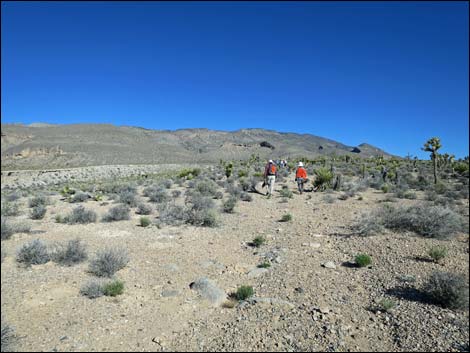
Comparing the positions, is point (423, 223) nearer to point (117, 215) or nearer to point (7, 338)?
point (7, 338)

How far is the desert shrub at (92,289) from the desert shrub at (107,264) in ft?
1.91

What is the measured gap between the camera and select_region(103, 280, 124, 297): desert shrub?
5.73 metres

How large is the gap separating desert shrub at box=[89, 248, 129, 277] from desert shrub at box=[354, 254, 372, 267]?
530 centimetres

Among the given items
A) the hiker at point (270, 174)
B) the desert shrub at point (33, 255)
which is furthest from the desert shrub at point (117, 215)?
the hiker at point (270, 174)

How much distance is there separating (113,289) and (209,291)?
1.77m

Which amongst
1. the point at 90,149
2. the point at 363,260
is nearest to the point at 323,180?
the point at 363,260

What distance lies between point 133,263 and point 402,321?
18.6ft

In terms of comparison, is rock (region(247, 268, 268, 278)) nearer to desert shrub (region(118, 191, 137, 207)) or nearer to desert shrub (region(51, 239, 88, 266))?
desert shrub (region(51, 239, 88, 266))

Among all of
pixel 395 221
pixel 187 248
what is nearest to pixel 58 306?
pixel 187 248

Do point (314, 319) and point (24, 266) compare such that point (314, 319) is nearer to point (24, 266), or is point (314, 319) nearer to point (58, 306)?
point (58, 306)

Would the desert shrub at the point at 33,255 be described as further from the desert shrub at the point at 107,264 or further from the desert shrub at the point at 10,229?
the desert shrub at the point at 10,229

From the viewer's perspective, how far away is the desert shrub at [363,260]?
7.04 m

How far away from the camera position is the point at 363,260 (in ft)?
23.1

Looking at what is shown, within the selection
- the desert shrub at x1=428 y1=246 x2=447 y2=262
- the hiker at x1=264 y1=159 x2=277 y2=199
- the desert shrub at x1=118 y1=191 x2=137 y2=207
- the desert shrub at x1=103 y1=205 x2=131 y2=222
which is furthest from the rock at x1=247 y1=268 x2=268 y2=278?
the hiker at x1=264 y1=159 x2=277 y2=199
